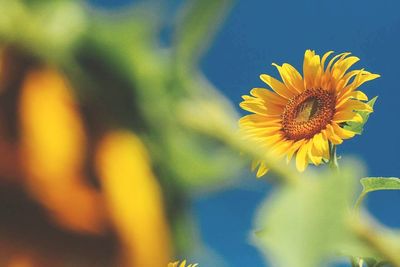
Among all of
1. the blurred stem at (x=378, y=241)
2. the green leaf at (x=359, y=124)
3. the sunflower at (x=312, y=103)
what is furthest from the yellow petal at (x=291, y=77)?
the blurred stem at (x=378, y=241)

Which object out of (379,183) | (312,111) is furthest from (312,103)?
(379,183)

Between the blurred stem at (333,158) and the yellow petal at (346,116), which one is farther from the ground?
the yellow petal at (346,116)

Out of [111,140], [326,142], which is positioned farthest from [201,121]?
[326,142]

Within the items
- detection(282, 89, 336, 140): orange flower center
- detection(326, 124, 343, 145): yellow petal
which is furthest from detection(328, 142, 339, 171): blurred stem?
detection(282, 89, 336, 140): orange flower center

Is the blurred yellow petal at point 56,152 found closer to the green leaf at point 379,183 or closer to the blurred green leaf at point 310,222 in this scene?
the blurred green leaf at point 310,222

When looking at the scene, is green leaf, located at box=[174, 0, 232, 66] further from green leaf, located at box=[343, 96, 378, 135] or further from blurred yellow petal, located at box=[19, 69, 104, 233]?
green leaf, located at box=[343, 96, 378, 135]
